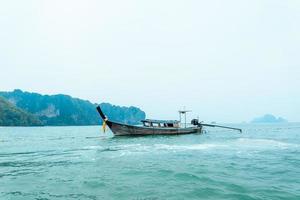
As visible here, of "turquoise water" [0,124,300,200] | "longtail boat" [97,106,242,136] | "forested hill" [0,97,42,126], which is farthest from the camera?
"forested hill" [0,97,42,126]

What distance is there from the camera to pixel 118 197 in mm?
13086

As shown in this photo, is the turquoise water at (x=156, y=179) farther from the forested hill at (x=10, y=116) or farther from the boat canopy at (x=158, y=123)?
the forested hill at (x=10, y=116)

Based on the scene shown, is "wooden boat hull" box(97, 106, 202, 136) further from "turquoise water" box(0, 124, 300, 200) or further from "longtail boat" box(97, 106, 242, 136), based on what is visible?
"turquoise water" box(0, 124, 300, 200)

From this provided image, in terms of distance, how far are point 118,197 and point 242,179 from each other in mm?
7765

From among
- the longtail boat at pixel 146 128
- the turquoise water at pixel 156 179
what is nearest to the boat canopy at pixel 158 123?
the longtail boat at pixel 146 128

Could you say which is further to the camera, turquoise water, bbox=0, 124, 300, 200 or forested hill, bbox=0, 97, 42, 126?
forested hill, bbox=0, 97, 42, 126

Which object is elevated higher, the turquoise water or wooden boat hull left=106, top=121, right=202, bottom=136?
wooden boat hull left=106, top=121, right=202, bottom=136

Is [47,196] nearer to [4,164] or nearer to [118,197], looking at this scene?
[118,197]

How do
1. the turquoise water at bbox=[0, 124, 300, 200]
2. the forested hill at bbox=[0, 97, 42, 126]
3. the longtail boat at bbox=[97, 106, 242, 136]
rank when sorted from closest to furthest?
the turquoise water at bbox=[0, 124, 300, 200], the longtail boat at bbox=[97, 106, 242, 136], the forested hill at bbox=[0, 97, 42, 126]

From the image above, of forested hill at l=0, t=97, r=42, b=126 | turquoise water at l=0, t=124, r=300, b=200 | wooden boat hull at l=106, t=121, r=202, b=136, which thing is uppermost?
forested hill at l=0, t=97, r=42, b=126

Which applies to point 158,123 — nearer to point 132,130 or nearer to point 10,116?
point 132,130

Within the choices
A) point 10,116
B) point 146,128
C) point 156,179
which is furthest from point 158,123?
point 10,116

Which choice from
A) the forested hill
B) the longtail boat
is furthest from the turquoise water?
the forested hill

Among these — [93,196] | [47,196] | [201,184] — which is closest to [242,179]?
[201,184]
